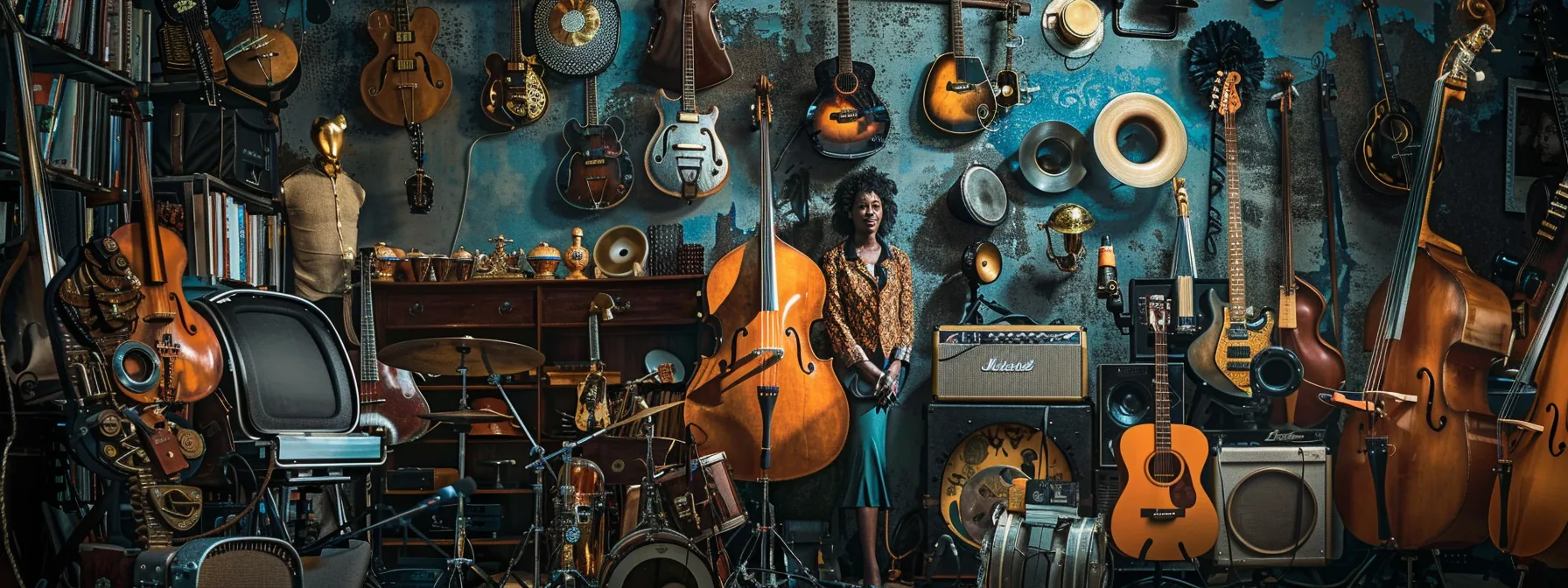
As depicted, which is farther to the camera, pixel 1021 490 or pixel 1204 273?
pixel 1204 273

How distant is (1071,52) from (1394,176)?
188 cm

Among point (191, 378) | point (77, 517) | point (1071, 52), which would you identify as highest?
point (1071, 52)

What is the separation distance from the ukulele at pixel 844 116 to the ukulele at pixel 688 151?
0.54 meters

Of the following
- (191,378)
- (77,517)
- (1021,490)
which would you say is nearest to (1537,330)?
(1021,490)

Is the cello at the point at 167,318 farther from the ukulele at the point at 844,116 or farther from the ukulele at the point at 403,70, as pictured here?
the ukulele at the point at 844,116

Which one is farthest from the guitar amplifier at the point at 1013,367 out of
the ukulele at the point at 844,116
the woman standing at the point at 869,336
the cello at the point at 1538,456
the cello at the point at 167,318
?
the cello at the point at 167,318

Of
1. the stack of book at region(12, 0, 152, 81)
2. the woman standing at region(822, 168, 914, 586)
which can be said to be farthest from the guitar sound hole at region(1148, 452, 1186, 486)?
the stack of book at region(12, 0, 152, 81)

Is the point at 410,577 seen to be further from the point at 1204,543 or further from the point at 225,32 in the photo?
the point at 1204,543

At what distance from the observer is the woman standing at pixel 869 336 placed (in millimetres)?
6398

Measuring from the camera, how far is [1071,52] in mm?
7074

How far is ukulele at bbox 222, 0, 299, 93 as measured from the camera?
6.66 meters

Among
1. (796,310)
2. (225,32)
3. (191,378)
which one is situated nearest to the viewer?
(191,378)

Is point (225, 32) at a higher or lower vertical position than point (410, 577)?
higher

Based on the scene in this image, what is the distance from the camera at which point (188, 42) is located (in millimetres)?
6320
